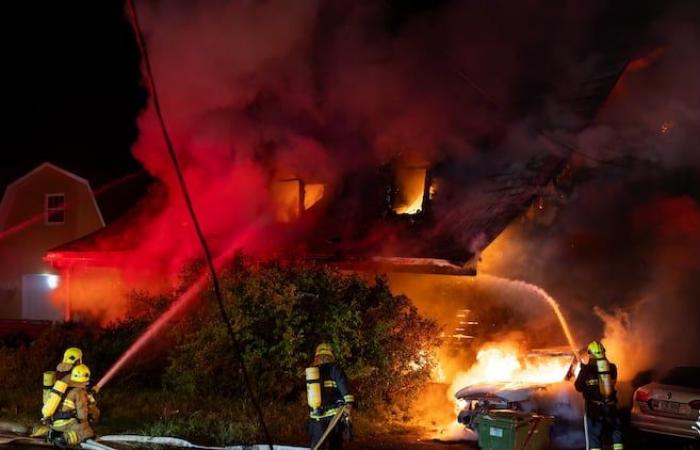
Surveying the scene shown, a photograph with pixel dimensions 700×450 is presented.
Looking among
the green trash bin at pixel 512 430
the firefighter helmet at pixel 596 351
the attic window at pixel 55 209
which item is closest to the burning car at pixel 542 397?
the green trash bin at pixel 512 430

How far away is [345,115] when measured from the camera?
600 inches

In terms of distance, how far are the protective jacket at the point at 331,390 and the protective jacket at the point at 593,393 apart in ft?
8.82

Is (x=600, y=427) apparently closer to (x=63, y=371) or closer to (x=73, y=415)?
(x=73, y=415)

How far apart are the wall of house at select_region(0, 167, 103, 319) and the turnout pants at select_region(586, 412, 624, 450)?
1893 cm

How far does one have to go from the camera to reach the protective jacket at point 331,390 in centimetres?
688

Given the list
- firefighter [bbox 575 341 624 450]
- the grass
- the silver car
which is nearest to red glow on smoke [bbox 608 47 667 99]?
the silver car

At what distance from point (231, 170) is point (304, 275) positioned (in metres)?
5.79

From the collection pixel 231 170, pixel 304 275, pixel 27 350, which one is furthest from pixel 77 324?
pixel 304 275

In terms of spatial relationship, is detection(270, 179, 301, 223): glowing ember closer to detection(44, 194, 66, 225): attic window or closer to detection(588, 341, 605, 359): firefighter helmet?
detection(588, 341, 605, 359): firefighter helmet

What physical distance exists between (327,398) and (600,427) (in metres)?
3.04

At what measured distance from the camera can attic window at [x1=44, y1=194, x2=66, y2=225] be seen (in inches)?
898

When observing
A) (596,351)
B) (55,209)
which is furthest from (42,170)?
(596,351)

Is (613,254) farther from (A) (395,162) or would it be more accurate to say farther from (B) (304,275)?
(B) (304,275)

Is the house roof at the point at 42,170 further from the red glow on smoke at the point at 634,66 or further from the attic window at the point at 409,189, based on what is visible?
the red glow on smoke at the point at 634,66
